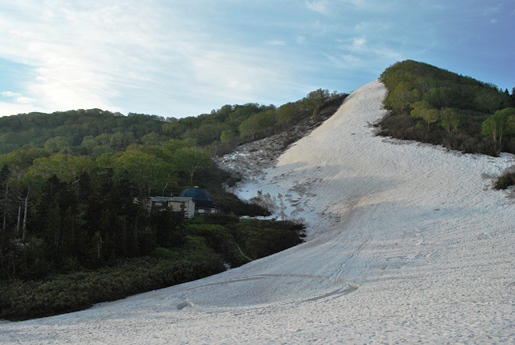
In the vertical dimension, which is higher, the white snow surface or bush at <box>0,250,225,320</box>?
the white snow surface

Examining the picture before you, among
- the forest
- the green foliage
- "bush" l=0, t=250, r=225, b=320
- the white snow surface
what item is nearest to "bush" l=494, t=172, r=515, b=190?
the white snow surface

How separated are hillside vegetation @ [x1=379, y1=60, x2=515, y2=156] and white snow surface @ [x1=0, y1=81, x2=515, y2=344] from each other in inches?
111

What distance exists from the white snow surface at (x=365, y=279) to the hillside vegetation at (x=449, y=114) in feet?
9.27

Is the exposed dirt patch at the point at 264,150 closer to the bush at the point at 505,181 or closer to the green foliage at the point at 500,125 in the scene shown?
the green foliage at the point at 500,125

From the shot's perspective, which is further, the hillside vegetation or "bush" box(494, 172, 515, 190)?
the hillside vegetation

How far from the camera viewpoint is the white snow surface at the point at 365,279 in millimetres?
10500

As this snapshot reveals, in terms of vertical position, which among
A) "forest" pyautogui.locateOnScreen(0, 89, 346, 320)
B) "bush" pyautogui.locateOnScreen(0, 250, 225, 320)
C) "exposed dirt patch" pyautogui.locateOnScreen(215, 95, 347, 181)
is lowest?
"bush" pyautogui.locateOnScreen(0, 250, 225, 320)

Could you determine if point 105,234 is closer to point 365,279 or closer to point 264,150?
point 365,279

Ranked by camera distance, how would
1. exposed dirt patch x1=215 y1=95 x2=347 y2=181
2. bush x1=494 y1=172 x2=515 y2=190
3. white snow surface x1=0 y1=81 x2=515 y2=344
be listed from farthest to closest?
exposed dirt patch x1=215 y1=95 x2=347 y2=181, bush x1=494 y1=172 x2=515 y2=190, white snow surface x1=0 y1=81 x2=515 y2=344

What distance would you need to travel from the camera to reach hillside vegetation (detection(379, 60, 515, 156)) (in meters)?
45.7

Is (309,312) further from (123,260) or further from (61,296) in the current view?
(123,260)

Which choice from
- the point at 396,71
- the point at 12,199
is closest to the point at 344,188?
the point at 12,199

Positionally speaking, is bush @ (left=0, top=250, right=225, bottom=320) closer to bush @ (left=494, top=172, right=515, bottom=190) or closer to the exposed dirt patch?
bush @ (left=494, top=172, right=515, bottom=190)

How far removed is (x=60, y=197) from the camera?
24.9 metres
